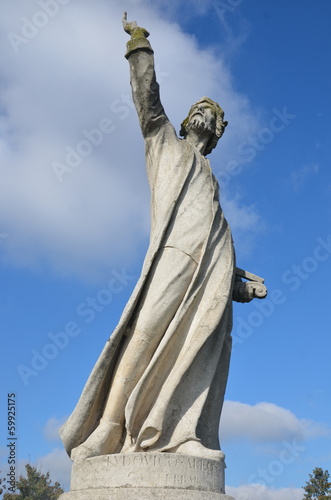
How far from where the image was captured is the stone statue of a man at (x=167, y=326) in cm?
597

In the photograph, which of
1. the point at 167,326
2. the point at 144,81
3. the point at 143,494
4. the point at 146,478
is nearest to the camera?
the point at 143,494

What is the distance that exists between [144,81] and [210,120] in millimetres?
1264

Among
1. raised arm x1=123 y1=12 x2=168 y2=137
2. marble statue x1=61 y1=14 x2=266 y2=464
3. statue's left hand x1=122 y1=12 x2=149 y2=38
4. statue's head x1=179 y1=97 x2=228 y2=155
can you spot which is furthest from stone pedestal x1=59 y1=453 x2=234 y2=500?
statue's left hand x1=122 y1=12 x2=149 y2=38

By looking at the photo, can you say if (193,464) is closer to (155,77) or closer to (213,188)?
(213,188)

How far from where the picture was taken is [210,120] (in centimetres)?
773

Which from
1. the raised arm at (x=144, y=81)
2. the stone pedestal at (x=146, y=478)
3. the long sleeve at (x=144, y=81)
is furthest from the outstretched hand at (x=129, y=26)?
the stone pedestal at (x=146, y=478)

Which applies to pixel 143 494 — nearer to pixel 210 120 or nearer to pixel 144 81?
pixel 144 81

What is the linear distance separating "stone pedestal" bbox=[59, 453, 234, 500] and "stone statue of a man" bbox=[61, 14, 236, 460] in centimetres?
18

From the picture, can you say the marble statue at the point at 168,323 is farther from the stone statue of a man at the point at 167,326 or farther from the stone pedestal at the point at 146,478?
the stone pedestal at the point at 146,478

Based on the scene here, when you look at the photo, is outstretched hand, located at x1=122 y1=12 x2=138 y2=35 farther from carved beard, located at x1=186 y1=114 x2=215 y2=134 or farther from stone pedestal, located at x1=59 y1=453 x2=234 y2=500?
stone pedestal, located at x1=59 y1=453 x2=234 y2=500

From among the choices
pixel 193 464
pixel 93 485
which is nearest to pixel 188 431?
pixel 193 464

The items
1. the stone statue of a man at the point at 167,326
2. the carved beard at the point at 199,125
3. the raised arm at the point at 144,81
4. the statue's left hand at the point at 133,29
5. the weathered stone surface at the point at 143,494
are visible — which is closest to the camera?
the weathered stone surface at the point at 143,494

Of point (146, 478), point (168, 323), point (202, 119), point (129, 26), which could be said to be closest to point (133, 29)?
point (129, 26)

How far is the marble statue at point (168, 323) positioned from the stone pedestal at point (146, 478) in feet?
0.53
